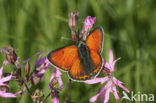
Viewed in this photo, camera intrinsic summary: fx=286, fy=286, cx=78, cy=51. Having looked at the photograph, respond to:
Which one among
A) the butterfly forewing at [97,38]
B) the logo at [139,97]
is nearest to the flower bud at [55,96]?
the butterfly forewing at [97,38]

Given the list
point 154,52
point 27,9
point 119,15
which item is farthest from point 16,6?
point 154,52

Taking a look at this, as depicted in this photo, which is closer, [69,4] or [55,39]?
[55,39]

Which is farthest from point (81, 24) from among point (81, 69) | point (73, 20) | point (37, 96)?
point (37, 96)

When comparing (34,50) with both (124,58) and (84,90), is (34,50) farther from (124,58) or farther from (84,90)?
(124,58)

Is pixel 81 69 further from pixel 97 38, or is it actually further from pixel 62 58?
pixel 97 38

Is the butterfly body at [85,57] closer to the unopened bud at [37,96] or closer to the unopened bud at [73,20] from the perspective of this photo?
the unopened bud at [73,20]

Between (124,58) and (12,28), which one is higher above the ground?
(12,28)
